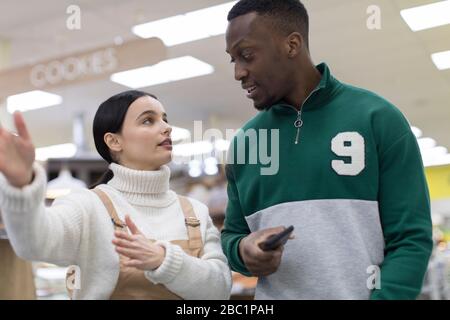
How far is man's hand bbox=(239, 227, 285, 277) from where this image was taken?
718 millimetres

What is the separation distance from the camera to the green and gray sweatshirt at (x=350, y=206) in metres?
Answer: 0.75

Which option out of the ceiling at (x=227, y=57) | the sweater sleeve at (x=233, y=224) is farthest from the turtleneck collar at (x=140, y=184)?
the ceiling at (x=227, y=57)

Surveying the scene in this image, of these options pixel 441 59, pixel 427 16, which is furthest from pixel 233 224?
pixel 441 59

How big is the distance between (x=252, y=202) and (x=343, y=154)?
0.51 ft

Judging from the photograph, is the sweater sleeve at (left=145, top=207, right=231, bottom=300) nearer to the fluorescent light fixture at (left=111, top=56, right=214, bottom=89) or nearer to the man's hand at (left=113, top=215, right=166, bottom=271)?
the man's hand at (left=113, top=215, right=166, bottom=271)

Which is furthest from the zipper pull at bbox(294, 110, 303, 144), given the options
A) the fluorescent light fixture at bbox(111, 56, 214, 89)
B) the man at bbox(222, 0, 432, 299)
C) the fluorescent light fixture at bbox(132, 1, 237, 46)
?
the fluorescent light fixture at bbox(111, 56, 214, 89)

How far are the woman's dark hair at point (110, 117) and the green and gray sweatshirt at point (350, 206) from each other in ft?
0.73

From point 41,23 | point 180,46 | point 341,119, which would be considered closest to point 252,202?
point 341,119

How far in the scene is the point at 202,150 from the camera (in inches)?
36.1

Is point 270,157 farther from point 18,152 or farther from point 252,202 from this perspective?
point 18,152

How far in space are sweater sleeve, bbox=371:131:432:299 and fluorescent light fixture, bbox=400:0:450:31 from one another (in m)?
1.20

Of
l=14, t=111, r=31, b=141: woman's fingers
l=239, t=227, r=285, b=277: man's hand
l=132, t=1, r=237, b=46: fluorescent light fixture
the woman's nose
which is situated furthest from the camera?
l=132, t=1, r=237, b=46: fluorescent light fixture

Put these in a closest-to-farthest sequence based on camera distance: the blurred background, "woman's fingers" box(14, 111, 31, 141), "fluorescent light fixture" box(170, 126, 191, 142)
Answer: "woman's fingers" box(14, 111, 31, 141) → "fluorescent light fixture" box(170, 126, 191, 142) → the blurred background

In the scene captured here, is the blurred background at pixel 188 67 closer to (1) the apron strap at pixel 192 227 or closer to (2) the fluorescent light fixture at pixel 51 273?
(2) the fluorescent light fixture at pixel 51 273
